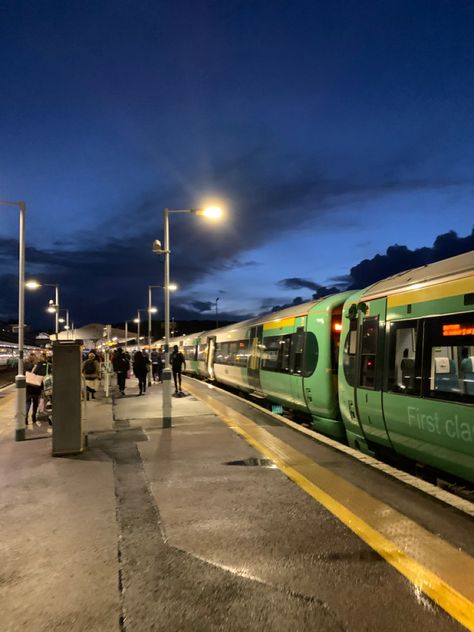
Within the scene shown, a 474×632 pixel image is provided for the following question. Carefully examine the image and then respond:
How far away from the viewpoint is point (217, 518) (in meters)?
5.37

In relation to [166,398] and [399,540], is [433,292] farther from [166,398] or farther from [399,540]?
[166,398]

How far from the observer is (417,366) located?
22.1 ft

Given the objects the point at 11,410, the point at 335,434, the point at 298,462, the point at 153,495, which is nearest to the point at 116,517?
the point at 153,495

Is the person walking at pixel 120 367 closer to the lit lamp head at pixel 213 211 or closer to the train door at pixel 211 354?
the train door at pixel 211 354

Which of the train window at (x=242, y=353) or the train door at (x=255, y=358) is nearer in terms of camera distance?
the train door at (x=255, y=358)

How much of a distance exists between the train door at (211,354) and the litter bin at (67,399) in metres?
18.2

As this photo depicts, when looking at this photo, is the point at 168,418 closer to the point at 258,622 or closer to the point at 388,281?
the point at 388,281

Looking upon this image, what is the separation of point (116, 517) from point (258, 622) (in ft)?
8.20

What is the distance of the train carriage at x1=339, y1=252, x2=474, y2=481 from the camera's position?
5.81 meters

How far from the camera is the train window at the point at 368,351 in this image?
7.99m

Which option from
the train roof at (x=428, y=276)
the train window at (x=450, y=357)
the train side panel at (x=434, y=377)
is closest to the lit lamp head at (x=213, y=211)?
the train roof at (x=428, y=276)

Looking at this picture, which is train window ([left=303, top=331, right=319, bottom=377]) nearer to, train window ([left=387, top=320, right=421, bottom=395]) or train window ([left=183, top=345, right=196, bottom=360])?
train window ([left=387, top=320, right=421, bottom=395])

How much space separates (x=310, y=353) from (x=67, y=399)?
5.27m

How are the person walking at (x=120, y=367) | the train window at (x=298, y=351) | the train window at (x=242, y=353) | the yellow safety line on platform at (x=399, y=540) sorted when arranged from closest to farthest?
the yellow safety line on platform at (x=399, y=540)
the train window at (x=298, y=351)
the train window at (x=242, y=353)
the person walking at (x=120, y=367)
